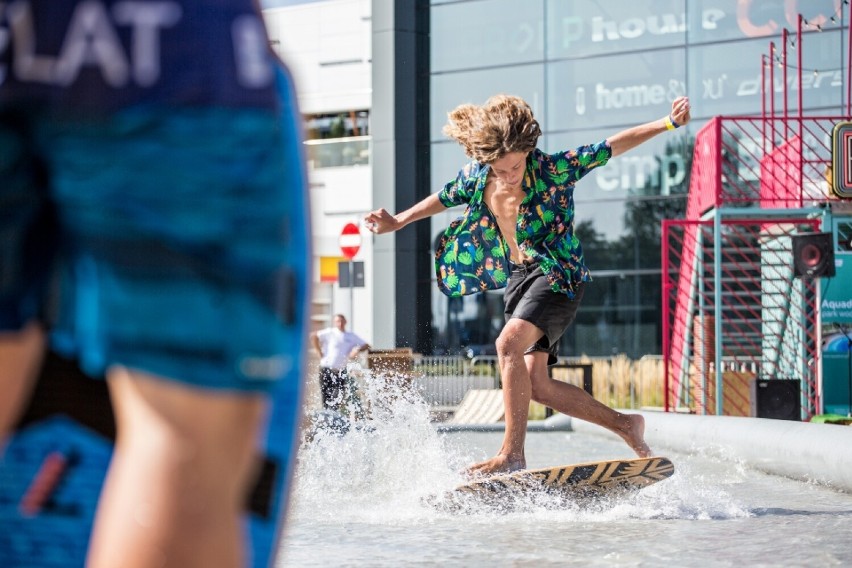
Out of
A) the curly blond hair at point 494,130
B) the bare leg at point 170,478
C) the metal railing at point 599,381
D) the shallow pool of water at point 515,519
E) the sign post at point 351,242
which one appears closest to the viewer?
the bare leg at point 170,478

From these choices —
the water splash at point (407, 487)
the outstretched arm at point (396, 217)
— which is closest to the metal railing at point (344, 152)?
the water splash at point (407, 487)

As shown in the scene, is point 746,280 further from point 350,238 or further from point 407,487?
point 407,487

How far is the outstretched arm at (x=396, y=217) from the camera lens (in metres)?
5.14

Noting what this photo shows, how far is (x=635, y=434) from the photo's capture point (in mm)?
5227

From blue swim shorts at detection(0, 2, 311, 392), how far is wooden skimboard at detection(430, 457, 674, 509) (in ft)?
11.3

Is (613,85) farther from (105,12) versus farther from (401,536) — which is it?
(105,12)

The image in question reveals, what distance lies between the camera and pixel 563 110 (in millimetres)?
22734

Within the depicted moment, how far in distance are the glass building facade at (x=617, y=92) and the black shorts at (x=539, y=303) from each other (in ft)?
53.3

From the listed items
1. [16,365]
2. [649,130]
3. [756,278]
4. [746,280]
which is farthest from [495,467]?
[746,280]

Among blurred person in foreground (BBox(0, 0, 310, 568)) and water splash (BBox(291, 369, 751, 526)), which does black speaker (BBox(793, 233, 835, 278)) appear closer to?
water splash (BBox(291, 369, 751, 526))

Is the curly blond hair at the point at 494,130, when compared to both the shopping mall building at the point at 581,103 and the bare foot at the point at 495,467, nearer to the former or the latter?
the bare foot at the point at 495,467

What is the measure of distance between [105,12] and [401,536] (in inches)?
119

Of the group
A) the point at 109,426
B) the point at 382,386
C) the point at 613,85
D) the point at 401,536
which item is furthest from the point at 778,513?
the point at 613,85

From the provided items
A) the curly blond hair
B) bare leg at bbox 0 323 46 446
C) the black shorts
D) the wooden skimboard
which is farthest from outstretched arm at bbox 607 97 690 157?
bare leg at bbox 0 323 46 446
